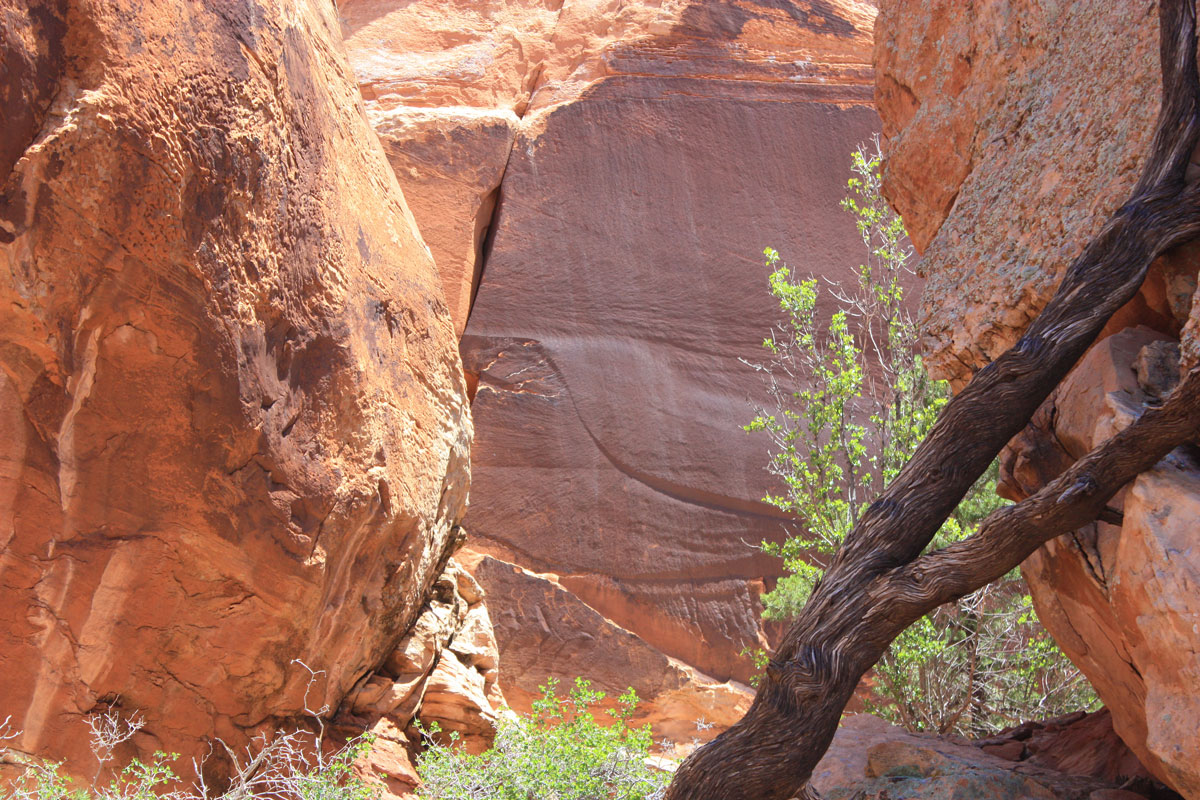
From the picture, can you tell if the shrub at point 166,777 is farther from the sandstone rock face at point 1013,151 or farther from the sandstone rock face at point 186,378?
the sandstone rock face at point 1013,151

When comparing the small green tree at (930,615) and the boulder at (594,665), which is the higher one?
the small green tree at (930,615)

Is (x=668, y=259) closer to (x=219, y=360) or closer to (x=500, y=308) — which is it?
(x=500, y=308)

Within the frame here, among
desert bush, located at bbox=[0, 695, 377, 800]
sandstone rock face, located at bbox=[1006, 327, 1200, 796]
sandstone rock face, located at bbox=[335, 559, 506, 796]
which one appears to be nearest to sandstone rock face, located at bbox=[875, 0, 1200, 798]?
sandstone rock face, located at bbox=[1006, 327, 1200, 796]

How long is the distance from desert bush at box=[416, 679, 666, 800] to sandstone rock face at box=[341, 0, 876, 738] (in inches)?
157

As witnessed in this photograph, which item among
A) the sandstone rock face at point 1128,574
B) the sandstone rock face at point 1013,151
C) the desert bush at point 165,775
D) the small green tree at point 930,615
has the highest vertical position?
the sandstone rock face at point 1013,151

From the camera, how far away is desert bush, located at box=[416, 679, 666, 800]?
523cm

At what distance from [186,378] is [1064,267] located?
4143 millimetres

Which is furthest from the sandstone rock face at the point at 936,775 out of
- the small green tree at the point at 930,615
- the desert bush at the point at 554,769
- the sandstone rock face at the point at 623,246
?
the sandstone rock face at the point at 623,246

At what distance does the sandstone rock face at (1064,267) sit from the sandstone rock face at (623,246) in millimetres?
5899

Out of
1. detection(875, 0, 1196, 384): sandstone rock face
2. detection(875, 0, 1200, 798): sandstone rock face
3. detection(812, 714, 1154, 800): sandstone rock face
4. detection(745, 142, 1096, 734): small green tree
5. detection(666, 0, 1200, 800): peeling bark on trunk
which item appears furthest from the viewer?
detection(745, 142, 1096, 734): small green tree

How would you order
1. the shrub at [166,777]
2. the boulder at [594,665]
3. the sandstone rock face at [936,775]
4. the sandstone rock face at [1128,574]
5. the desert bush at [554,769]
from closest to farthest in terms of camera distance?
the sandstone rock face at [1128,574], the sandstone rock face at [936,775], the shrub at [166,777], the desert bush at [554,769], the boulder at [594,665]

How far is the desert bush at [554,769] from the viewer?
5.23 meters

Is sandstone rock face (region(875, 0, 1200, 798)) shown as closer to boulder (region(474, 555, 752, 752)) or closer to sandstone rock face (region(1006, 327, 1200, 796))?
sandstone rock face (region(1006, 327, 1200, 796))

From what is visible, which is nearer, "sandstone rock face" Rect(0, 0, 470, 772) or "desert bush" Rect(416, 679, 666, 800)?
"sandstone rock face" Rect(0, 0, 470, 772)
